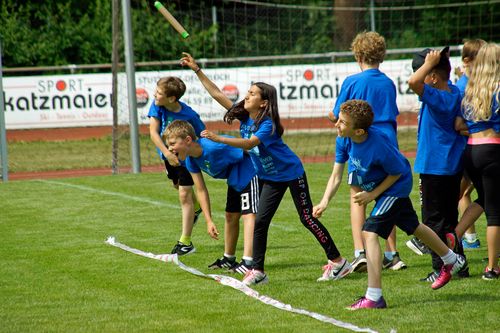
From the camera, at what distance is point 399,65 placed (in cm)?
2294

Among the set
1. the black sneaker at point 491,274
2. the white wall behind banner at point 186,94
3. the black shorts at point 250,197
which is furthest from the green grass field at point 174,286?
the white wall behind banner at point 186,94

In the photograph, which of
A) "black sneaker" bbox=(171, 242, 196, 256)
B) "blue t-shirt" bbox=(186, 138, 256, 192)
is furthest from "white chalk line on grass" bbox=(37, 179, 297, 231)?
"blue t-shirt" bbox=(186, 138, 256, 192)

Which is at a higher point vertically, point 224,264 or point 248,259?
point 248,259

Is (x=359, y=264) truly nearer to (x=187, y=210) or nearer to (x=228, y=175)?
(x=228, y=175)

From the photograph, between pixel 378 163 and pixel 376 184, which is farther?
pixel 376 184

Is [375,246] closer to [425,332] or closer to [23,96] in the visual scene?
[425,332]

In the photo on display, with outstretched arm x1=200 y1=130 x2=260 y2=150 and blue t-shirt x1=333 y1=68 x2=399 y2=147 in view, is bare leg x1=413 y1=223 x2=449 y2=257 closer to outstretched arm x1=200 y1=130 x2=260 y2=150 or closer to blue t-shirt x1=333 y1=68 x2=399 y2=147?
blue t-shirt x1=333 y1=68 x2=399 y2=147

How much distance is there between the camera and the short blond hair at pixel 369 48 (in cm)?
741

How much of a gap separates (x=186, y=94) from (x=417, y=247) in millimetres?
13858

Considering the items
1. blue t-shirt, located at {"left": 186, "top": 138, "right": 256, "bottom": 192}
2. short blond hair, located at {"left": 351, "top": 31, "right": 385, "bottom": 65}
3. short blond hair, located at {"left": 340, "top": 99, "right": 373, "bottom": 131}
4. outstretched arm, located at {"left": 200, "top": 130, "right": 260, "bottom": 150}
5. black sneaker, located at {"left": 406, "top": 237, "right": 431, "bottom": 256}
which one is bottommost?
black sneaker, located at {"left": 406, "top": 237, "right": 431, "bottom": 256}

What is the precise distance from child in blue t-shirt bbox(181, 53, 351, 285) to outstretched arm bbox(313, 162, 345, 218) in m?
0.27

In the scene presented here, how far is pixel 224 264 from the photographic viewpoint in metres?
8.02

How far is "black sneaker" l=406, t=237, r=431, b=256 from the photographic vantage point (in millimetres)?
8562

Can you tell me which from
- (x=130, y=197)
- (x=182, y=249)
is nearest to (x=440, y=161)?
(x=182, y=249)
